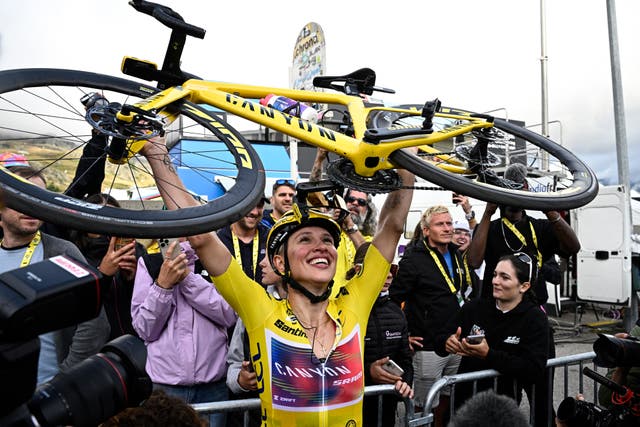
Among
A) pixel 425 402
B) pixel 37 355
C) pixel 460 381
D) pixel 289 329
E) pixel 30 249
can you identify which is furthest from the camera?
pixel 460 381

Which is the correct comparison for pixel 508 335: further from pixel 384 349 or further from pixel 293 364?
pixel 293 364

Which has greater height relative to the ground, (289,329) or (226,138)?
(226,138)

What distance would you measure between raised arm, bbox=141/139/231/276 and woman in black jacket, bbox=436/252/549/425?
1.90 m

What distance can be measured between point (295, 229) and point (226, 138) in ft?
1.72

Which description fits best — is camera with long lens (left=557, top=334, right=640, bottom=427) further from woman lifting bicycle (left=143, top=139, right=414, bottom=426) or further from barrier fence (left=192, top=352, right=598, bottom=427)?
woman lifting bicycle (left=143, top=139, right=414, bottom=426)

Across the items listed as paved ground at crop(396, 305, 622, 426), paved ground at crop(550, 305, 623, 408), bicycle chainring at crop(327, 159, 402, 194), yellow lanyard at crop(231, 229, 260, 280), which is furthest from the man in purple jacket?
paved ground at crop(550, 305, 623, 408)

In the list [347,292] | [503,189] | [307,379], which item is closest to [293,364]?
[307,379]

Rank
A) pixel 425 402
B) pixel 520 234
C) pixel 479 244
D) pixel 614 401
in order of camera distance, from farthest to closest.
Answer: pixel 479 244 < pixel 520 234 < pixel 425 402 < pixel 614 401

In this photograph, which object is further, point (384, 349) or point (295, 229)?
point (384, 349)

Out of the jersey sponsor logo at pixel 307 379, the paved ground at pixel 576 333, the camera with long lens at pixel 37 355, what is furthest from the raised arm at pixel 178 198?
the paved ground at pixel 576 333

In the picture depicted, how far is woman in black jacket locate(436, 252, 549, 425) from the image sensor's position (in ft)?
11.2

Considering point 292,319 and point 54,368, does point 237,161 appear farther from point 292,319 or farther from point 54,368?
point 54,368

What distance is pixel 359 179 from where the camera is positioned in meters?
2.48

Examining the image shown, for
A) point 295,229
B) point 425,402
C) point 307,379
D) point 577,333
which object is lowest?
point 577,333
